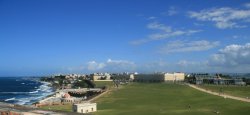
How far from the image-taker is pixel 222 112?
58.2 meters

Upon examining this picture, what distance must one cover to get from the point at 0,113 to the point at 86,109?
15.9 metres

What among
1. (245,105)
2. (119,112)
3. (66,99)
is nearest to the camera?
(119,112)

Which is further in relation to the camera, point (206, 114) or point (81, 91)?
point (81, 91)

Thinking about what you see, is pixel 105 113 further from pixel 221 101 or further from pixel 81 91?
pixel 81 91

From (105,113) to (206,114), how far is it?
580 inches

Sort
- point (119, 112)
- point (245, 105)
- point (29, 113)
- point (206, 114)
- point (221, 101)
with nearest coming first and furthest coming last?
point (29, 113)
point (206, 114)
point (119, 112)
point (245, 105)
point (221, 101)

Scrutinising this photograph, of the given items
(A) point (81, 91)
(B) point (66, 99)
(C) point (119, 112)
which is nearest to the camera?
(C) point (119, 112)

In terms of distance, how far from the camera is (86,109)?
60562 mm

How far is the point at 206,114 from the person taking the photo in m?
55.5

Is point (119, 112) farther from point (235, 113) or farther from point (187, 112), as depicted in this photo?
point (235, 113)

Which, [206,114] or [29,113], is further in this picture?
[206,114]

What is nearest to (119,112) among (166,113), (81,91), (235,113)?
(166,113)

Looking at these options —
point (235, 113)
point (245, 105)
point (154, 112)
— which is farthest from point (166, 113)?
point (245, 105)

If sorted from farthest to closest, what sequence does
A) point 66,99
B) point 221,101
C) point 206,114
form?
1. point 66,99
2. point 221,101
3. point 206,114
